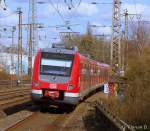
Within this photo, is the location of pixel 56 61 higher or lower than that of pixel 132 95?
higher

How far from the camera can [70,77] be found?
993 inches

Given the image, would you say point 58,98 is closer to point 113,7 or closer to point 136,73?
Result: point 136,73

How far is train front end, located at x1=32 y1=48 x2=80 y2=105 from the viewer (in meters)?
24.8

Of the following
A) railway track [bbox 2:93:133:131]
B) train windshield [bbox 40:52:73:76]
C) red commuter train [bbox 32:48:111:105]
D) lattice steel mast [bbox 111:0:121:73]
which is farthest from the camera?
lattice steel mast [bbox 111:0:121:73]

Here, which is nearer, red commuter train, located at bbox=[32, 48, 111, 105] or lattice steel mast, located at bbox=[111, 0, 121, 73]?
red commuter train, located at bbox=[32, 48, 111, 105]

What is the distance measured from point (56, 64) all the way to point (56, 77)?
2.42 ft

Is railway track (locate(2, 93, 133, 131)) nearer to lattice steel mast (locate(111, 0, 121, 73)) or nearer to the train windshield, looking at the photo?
the train windshield

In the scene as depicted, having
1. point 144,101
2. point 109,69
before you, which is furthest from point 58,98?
point 109,69

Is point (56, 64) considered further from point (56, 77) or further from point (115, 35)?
point (115, 35)

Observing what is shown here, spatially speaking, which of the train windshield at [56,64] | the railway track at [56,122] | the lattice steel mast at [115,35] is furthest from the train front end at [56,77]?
the lattice steel mast at [115,35]

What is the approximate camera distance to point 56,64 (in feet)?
84.0

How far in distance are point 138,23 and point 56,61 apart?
44.4 meters

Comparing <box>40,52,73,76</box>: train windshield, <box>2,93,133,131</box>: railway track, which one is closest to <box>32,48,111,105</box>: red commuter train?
<box>40,52,73,76</box>: train windshield

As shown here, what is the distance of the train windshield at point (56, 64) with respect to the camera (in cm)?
2537
